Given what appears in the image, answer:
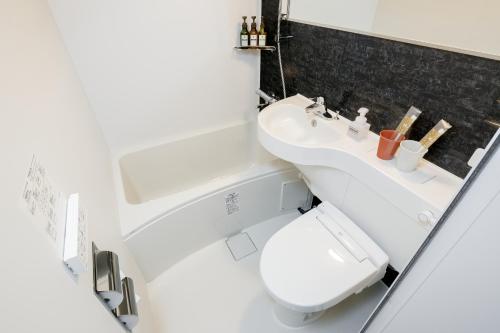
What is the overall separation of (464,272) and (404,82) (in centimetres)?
81

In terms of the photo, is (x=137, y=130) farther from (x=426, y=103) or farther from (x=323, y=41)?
(x=426, y=103)

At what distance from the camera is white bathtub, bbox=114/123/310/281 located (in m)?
1.30

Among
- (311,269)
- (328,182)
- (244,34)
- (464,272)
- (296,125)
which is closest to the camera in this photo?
(464,272)

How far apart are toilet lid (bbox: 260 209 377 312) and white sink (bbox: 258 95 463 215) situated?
299 mm

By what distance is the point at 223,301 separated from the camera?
1361 mm

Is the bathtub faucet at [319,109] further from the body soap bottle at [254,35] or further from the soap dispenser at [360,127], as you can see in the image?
the body soap bottle at [254,35]

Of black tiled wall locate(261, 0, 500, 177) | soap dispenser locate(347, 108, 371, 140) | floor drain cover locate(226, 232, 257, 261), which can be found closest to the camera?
black tiled wall locate(261, 0, 500, 177)

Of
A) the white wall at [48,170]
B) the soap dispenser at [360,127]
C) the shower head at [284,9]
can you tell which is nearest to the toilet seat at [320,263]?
the soap dispenser at [360,127]

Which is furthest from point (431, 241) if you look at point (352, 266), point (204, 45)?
point (204, 45)

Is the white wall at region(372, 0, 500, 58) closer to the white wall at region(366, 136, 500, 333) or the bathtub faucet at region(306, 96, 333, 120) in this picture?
the bathtub faucet at region(306, 96, 333, 120)

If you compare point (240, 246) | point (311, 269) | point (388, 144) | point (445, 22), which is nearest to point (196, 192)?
point (240, 246)

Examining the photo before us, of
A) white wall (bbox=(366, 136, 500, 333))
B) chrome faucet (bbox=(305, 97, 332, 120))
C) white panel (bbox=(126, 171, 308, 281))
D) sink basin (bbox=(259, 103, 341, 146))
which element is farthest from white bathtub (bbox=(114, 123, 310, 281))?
white wall (bbox=(366, 136, 500, 333))

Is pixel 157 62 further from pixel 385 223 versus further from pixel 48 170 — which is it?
pixel 385 223

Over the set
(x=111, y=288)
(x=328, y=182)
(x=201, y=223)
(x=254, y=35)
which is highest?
(x=254, y=35)
